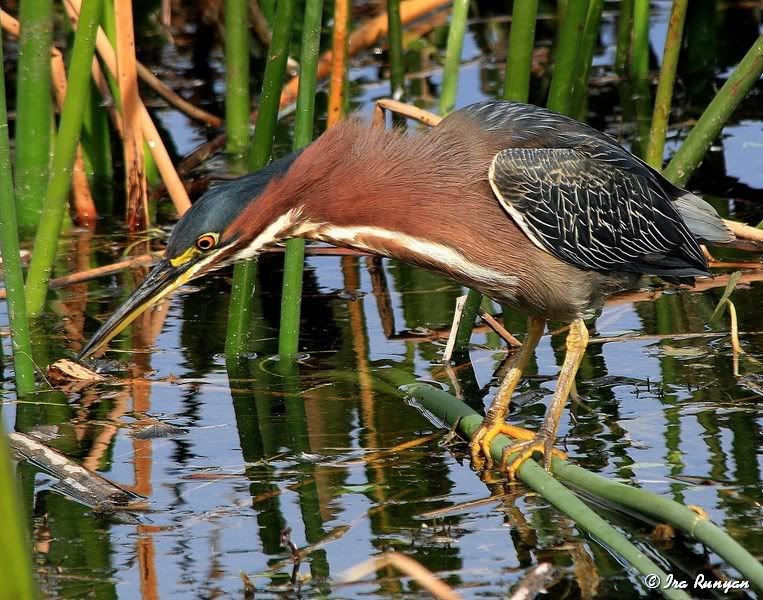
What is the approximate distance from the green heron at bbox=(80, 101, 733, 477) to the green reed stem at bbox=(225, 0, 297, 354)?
1.90 ft

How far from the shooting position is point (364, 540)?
14.2ft

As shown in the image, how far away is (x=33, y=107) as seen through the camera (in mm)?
6449

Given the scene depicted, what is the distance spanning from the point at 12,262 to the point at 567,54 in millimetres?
2701

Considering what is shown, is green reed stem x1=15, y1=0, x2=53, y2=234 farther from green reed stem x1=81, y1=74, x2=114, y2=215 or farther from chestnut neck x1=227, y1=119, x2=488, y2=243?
chestnut neck x1=227, y1=119, x2=488, y2=243

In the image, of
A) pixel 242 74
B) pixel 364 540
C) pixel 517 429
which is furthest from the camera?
pixel 242 74

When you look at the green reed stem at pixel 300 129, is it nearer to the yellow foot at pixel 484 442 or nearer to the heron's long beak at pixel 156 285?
the heron's long beak at pixel 156 285

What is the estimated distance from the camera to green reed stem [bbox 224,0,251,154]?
7.24 meters

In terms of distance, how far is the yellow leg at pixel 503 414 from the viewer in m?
5.04

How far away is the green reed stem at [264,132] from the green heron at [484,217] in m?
0.58

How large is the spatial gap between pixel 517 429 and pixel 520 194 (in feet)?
3.29

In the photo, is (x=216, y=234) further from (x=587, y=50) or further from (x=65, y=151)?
(x=587, y=50)

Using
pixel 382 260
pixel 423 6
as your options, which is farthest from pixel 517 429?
pixel 423 6

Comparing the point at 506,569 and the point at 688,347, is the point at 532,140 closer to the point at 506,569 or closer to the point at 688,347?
the point at 688,347

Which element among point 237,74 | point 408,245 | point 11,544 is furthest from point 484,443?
point 237,74
